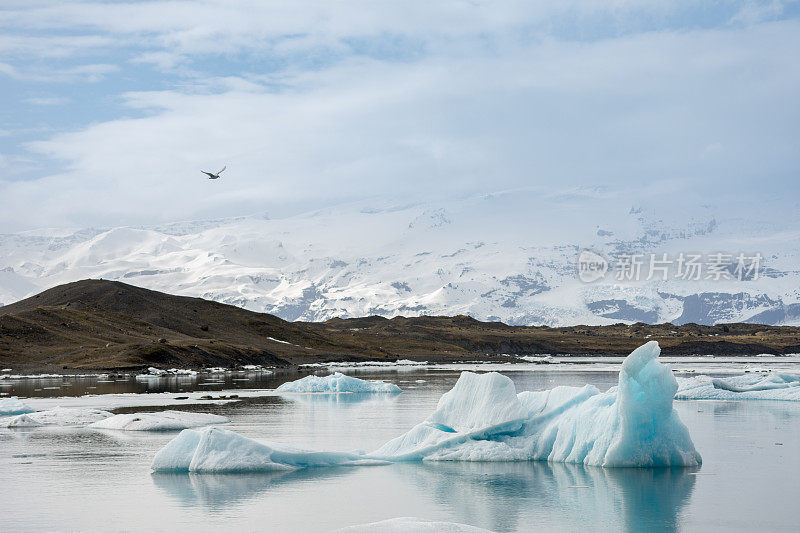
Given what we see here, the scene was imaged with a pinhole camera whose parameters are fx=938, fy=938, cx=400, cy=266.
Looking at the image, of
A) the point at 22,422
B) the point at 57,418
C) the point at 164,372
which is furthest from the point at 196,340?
the point at 22,422

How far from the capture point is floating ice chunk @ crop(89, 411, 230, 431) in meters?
30.6

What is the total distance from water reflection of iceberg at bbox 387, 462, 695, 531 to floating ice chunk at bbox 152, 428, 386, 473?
2563mm

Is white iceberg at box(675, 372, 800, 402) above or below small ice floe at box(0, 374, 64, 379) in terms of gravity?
below

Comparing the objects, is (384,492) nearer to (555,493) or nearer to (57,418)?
(555,493)

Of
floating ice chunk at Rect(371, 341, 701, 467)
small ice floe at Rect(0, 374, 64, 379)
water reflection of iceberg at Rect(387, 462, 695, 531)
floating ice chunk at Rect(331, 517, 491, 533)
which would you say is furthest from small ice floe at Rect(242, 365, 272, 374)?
floating ice chunk at Rect(331, 517, 491, 533)

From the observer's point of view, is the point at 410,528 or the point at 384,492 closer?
the point at 410,528

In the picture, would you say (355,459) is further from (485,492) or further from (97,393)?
(97,393)

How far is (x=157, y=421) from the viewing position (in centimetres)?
3062

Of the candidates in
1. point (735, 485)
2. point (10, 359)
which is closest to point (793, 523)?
point (735, 485)

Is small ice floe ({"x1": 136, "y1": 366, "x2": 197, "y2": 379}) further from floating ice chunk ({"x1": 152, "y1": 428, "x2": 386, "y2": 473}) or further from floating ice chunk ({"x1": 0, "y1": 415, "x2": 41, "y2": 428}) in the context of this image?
floating ice chunk ({"x1": 152, "y1": 428, "x2": 386, "y2": 473})

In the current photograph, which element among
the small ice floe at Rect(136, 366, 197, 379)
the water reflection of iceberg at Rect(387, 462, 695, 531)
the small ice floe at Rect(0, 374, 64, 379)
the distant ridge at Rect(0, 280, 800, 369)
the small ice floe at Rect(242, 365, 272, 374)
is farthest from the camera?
the small ice floe at Rect(242, 365, 272, 374)

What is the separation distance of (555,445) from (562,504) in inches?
211

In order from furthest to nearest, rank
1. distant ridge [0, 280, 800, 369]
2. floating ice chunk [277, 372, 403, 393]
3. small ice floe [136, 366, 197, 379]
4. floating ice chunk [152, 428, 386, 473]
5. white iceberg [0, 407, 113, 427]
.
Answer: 1. distant ridge [0, 280, 800, 369]
2. small ice floe [136, 366, 197, 379]
3. floating ice chunk [277, 372, 403, 393]
4. white iceberg [0, 407, 113, 427]
5. floating ice chunk [152, 428, 386, 473]

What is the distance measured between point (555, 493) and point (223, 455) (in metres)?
7.38
